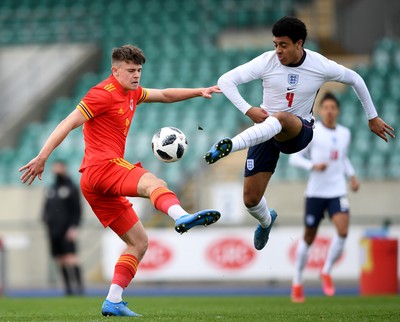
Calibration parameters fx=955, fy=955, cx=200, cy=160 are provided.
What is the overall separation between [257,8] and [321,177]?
12.1m

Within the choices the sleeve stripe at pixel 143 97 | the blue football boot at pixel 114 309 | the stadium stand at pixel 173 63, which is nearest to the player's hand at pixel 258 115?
the sleeve stripe at pixel 143 97

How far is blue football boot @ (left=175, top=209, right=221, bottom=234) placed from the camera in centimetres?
756

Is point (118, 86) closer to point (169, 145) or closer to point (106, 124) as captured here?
point (106, 124)

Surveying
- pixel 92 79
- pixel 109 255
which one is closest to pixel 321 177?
pixel 109 255

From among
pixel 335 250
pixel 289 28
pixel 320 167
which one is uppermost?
pixel 289 28

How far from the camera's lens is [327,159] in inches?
517

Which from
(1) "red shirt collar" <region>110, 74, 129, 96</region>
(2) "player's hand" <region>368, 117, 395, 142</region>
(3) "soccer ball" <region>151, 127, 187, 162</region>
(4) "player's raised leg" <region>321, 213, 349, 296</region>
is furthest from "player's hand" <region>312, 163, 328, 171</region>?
(1) "red shirt collar" <region>110, 74, 129, 96</region>

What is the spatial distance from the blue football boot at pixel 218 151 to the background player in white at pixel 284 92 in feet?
0.97

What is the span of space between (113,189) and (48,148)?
28.6 inches

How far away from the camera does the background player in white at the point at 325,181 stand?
42.0 feet

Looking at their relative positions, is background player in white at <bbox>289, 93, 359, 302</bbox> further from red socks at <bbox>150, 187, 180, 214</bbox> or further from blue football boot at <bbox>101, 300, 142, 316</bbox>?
red socks at <bbox>150, 187, 180, 214</bbox>

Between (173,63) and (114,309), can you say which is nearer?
(114,309)

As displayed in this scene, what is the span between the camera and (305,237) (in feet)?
42.5

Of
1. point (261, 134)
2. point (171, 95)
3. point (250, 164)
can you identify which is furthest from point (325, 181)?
point (261, 134)
